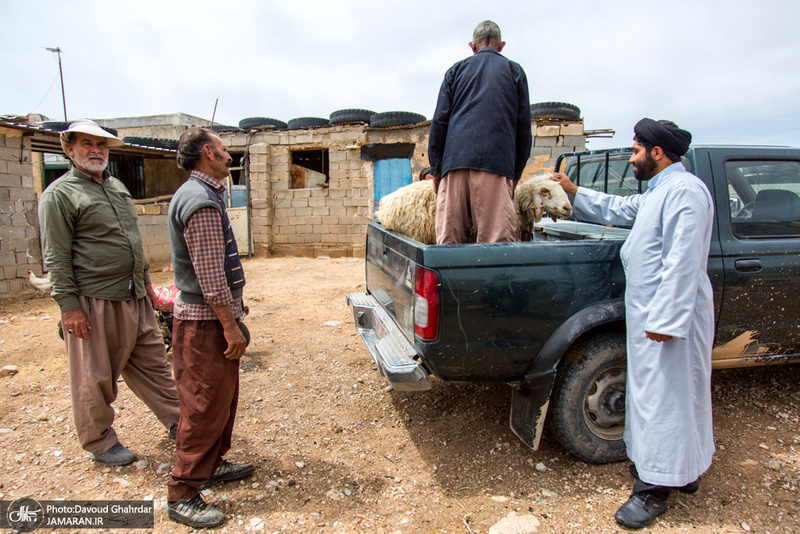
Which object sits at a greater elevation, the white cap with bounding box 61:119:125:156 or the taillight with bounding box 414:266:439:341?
the white cap with bounding box 61:119:125:156

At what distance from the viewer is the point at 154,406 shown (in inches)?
117

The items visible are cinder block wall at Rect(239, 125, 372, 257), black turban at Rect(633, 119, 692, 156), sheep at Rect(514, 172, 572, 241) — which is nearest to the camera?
black turban at Rect(633, 119, 692, 156)

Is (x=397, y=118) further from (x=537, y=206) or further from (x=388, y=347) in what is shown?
(x=388, y=347)

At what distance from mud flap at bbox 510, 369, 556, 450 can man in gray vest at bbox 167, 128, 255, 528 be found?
5.05 ft

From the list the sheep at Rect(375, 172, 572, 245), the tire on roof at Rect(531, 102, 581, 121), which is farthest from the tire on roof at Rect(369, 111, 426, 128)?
the sheep at Rect(375, 172, 572, 245)

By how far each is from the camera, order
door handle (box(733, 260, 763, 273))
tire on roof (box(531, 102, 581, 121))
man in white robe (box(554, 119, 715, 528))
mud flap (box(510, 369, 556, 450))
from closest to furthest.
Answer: man in white robe (box(554, 119, 715, 528)) < mud flap (box(510, 369, 556, 450)) < door handle (box(733, 260, 763, 273)) < tire on roof (box(531, 102, 581, 121))

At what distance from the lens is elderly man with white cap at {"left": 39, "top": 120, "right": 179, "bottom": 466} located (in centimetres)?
260

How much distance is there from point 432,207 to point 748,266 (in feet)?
6.66

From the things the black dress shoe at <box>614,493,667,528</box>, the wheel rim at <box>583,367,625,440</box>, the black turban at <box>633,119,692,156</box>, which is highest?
the black turban at <box>633,119,692,156</box>

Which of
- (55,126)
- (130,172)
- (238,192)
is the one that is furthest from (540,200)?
(130,172)

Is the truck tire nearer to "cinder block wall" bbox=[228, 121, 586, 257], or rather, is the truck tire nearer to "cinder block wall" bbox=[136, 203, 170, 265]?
"cinder block wall" bbox=[228, 121, 586, 257]

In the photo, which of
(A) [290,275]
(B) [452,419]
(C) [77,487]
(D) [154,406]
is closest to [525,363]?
(B) [452,419]

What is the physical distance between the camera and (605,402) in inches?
103

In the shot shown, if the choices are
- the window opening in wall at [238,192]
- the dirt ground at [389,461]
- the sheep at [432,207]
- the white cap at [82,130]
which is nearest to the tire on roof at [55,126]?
the window opening in wall at [238,192]
